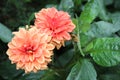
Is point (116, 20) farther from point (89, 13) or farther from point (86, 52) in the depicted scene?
point (86, 52)

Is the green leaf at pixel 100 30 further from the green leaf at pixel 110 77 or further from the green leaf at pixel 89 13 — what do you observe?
the green leaf at pixel 110 77

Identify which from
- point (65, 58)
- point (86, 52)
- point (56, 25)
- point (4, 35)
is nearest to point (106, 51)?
point (86, 52)

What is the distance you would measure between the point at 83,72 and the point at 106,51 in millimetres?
105

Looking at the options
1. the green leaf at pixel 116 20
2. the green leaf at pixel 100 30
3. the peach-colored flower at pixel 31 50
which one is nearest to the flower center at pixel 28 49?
the peach-colored flower at pixel 31 50

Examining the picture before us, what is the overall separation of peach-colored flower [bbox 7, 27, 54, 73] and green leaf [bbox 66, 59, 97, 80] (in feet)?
0.36

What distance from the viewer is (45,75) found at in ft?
4.12

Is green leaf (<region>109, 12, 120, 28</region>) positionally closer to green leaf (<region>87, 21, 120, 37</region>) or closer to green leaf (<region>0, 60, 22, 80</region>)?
green leaf (<region>87, 21, 120, 37</region>)

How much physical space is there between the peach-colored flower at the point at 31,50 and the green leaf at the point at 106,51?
0.53 ft

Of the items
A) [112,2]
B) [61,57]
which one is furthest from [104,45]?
[112,2]

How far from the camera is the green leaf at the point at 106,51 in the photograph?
3.74 ft

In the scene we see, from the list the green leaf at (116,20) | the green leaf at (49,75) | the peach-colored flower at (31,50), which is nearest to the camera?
the peach-colored flower at (31,50)

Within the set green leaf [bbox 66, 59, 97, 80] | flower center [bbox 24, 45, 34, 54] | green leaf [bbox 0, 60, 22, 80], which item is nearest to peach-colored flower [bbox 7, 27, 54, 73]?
flower center [bbox 24, 45, 34, 54]

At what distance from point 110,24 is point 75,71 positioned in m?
0.28

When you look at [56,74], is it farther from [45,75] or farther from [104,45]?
[104,45]
